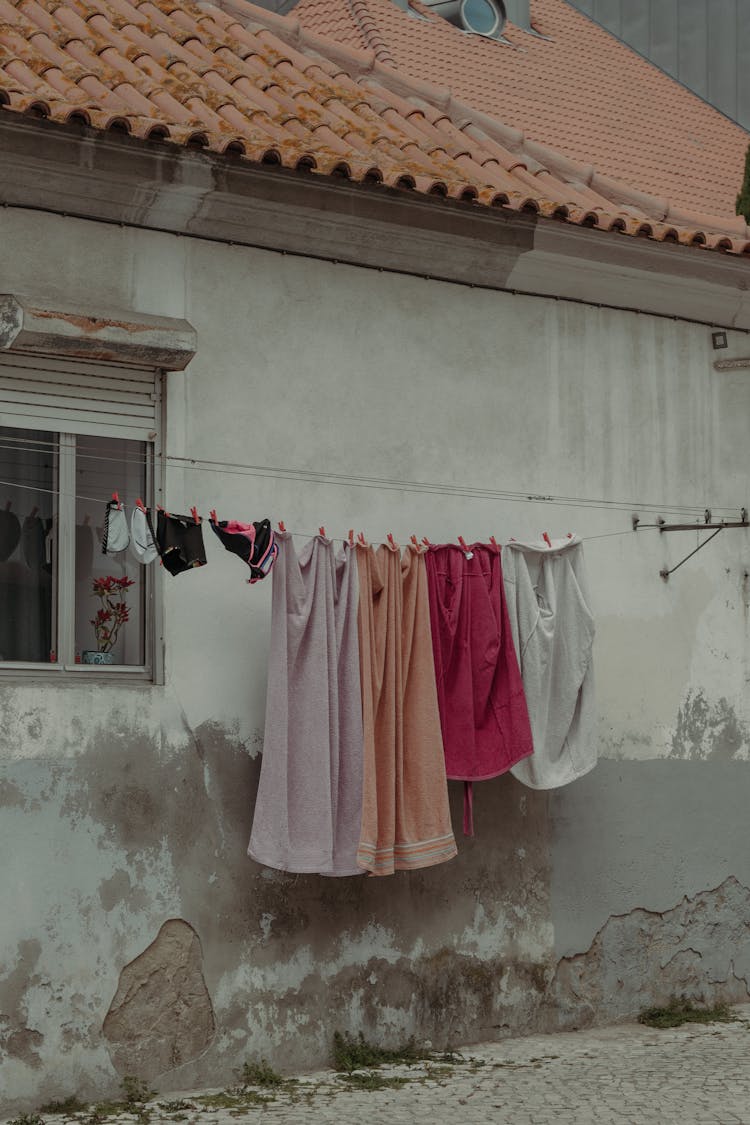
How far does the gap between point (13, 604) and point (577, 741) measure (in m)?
3.24

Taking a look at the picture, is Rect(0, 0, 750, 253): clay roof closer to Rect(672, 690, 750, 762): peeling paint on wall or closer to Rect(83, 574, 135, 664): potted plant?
Rect(83, 574, 135, 664): potted plant

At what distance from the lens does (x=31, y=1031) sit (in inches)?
301

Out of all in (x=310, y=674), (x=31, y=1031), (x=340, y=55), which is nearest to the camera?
(x=31, y=1031)

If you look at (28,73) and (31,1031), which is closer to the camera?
(31,1031)

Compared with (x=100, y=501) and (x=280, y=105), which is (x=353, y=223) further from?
(x=100, y=501)

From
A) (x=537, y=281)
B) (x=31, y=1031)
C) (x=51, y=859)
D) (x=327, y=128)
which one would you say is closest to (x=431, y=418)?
(x=537, y=281)

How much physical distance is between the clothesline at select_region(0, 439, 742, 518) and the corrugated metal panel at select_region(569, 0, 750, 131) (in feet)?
23.2

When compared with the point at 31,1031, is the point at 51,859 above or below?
above


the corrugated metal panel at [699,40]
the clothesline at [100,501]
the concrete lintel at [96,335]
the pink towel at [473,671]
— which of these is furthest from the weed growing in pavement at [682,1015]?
the corrugated metal panel at [699,40]

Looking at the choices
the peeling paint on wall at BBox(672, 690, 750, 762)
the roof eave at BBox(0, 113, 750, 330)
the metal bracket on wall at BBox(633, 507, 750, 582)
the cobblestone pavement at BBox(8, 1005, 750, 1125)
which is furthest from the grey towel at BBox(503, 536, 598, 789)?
the roof eave at BBox(0, 113, 750, 330)

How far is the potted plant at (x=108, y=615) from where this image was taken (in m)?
8.27

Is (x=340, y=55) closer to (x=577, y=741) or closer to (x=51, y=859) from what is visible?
(x=577, y=741)

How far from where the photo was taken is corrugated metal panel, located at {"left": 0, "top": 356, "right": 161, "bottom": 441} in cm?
805

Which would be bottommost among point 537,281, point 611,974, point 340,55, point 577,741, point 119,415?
point 611,974
